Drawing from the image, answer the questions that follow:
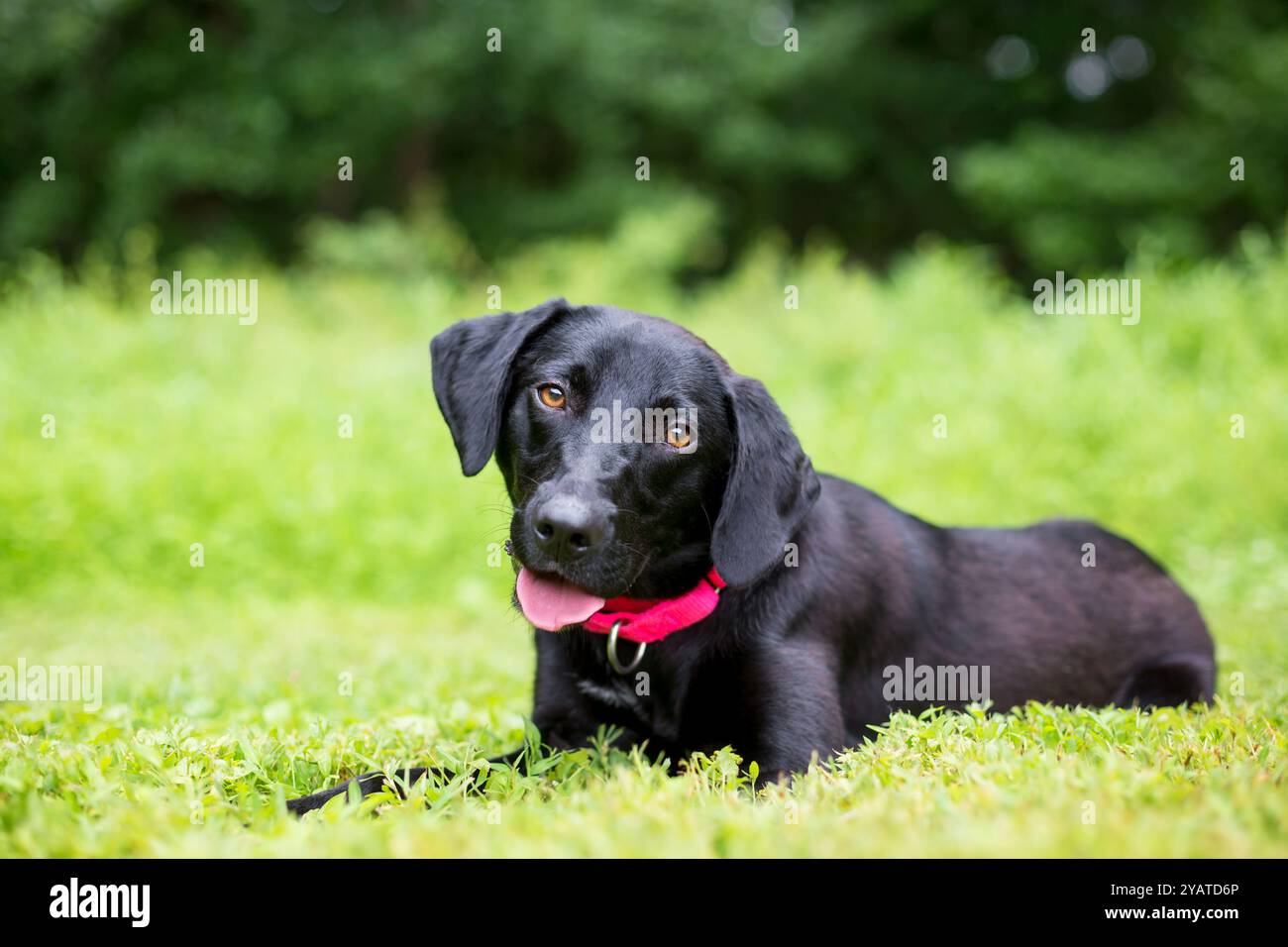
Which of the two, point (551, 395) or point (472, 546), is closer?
point (551, 395)

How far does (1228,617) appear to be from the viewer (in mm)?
6383

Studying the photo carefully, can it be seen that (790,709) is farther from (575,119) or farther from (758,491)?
(575,119)

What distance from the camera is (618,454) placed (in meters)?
3.06

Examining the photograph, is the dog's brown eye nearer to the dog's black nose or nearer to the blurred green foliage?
the dog's black nose

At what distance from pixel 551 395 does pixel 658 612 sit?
70cm

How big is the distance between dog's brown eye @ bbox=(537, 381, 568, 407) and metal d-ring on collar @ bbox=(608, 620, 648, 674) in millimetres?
654

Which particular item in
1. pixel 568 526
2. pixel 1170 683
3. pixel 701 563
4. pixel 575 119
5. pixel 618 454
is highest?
pixel 575 119

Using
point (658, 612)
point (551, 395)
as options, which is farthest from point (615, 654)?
point (551, 395)

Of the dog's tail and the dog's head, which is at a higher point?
the dog's head

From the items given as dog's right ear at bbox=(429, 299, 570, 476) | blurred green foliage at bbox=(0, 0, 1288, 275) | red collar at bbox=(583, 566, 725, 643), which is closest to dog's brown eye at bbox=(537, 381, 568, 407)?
dog's right ear at bbox=(429, 299, 570, 476)

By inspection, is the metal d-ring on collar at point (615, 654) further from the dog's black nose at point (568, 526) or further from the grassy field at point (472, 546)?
the dog's black nose at point (568, 526)

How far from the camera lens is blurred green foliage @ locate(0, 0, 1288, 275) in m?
17.6
